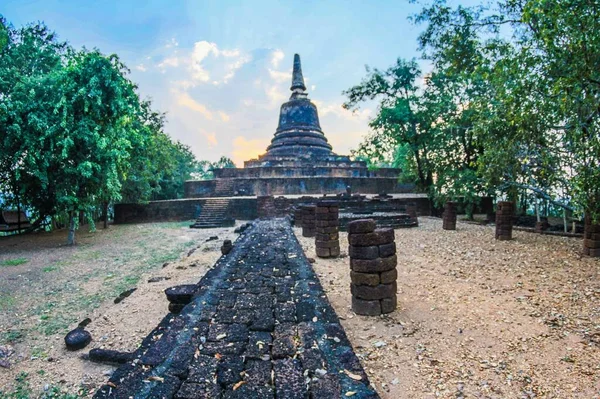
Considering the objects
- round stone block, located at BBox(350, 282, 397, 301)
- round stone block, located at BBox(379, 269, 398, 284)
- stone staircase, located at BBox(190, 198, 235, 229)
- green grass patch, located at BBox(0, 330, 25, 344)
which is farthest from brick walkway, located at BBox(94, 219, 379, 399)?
stone staircase, located at BBox(190, 198, 235, 229)

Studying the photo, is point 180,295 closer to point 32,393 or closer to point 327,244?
point 32,393

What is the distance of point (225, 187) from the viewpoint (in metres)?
20.7

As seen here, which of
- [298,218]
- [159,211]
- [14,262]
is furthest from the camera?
[159,211]

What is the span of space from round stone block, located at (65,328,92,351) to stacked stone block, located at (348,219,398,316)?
3155 millimetres

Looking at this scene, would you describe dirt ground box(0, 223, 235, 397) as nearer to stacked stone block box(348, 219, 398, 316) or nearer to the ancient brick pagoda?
stacked stone block box(348, 219, 398, 316)

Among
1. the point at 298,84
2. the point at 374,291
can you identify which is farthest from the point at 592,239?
the point at 298,84

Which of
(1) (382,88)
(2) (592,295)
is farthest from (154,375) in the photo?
(1) (382,88)

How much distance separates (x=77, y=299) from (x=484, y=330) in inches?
235

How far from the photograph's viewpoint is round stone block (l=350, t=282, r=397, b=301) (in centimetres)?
384

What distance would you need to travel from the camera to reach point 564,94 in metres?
4.68

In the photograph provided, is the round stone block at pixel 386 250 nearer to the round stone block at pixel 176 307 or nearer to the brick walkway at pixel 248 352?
the brick walkway at pixel 248 352

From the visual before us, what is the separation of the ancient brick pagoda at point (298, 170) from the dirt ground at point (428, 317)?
12.3m

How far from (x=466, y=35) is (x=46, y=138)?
11014 millimetres

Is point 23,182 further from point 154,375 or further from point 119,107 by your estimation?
point 154,375
